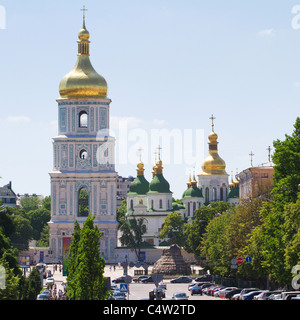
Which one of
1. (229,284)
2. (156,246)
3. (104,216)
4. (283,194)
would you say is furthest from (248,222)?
(156,246)

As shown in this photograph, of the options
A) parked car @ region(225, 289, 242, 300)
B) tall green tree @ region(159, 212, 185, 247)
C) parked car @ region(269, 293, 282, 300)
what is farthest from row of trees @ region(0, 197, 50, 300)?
tall green tree @ region(159, 212, 185, 247)

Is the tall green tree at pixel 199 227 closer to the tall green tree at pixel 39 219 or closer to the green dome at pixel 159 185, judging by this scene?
the green dome at pixel 159 185

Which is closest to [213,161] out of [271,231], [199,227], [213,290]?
[199,227]

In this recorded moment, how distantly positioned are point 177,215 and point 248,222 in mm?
80886

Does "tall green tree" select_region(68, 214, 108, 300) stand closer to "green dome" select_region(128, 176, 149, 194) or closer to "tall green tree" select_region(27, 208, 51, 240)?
"green dome" select_region(128, 176, 149, 194)

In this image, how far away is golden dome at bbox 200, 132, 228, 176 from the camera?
521 feet

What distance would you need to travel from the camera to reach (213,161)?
160m

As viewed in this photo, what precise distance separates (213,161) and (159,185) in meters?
9.30

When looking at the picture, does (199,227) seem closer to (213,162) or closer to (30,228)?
(30,228)

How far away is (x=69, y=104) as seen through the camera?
130m

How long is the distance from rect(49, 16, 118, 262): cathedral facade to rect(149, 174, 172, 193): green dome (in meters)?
29.9
